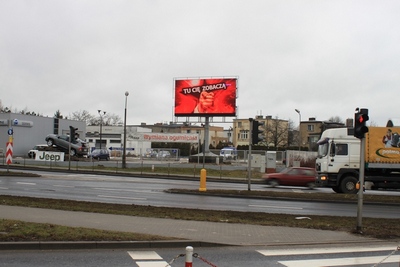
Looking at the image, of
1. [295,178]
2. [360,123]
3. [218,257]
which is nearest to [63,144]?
[295,178]

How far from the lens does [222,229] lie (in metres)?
11.0

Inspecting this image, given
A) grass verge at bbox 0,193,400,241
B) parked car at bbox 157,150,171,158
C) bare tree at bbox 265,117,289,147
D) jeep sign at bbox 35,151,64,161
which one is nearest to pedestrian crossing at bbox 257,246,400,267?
grass verge at bbox 0,193,400,241

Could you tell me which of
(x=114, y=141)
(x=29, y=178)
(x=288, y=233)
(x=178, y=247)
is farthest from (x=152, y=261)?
(x=114, y=141)

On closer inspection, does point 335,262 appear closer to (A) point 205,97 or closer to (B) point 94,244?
(B) point 94,244

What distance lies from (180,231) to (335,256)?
3.44 m

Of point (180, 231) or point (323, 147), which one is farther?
point (323, 147)

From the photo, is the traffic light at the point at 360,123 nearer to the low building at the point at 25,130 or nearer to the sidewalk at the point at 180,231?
the sidewalk at the point at 180,231

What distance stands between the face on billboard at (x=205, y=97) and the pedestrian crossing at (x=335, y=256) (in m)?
45.9

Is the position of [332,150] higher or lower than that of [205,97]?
lower

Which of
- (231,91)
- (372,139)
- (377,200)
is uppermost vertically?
(231,91)

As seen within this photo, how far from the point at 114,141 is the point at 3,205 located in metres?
83.9

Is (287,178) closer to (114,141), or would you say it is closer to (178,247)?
(178,247)

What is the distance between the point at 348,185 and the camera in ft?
80.4

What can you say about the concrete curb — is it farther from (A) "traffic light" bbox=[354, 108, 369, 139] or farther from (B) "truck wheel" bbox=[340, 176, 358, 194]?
(B) "truck wheel" bbox=[340, 176, 358, 194]
